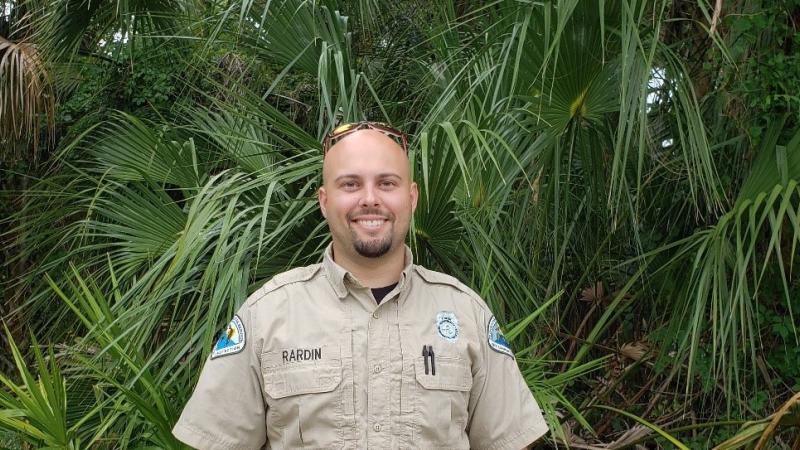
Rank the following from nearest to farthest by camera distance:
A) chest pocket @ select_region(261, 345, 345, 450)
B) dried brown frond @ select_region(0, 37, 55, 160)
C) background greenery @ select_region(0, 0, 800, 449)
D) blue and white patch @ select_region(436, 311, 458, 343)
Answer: chest pocket @ select_region(261, 345, 345, 450) → blue and white patch @ select_region(436, 311, 458, 343) → background greenery @ select_region(0, 0, 800, 449) → dried brown frond @ select_region(0, 37, 55, 160)

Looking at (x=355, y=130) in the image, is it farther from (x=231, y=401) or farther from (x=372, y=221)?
(x=231, y=401)

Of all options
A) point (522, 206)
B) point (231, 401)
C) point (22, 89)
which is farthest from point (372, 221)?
point (22, 89)

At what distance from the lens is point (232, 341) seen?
85.1 inches

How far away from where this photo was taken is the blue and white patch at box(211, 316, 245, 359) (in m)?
2.15

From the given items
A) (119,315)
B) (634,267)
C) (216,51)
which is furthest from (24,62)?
(634,267)

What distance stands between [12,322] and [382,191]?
5.44m

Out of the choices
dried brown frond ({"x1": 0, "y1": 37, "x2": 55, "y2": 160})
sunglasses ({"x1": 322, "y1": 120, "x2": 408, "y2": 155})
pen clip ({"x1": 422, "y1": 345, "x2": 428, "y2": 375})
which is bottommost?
pen clip ({"x1": 422, "y1": 345, "x2": 428, "y2": 375})

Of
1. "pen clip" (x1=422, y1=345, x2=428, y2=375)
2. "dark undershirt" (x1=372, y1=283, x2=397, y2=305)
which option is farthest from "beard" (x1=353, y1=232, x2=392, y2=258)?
"pen clip" (x1=422, y1=345, x2=428, y2=375)

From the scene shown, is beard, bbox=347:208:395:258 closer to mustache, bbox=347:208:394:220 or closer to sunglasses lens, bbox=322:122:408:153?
mustache, bbox=347:208:394:220

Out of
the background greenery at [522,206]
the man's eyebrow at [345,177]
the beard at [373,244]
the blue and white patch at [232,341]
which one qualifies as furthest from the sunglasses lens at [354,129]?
the background greenery at [522,206]

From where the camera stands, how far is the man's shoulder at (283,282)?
2.22m

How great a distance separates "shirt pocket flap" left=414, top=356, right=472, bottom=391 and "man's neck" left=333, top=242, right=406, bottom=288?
0.19m

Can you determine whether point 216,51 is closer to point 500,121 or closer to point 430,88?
point 430,88

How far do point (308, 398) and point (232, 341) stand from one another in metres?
0.21
